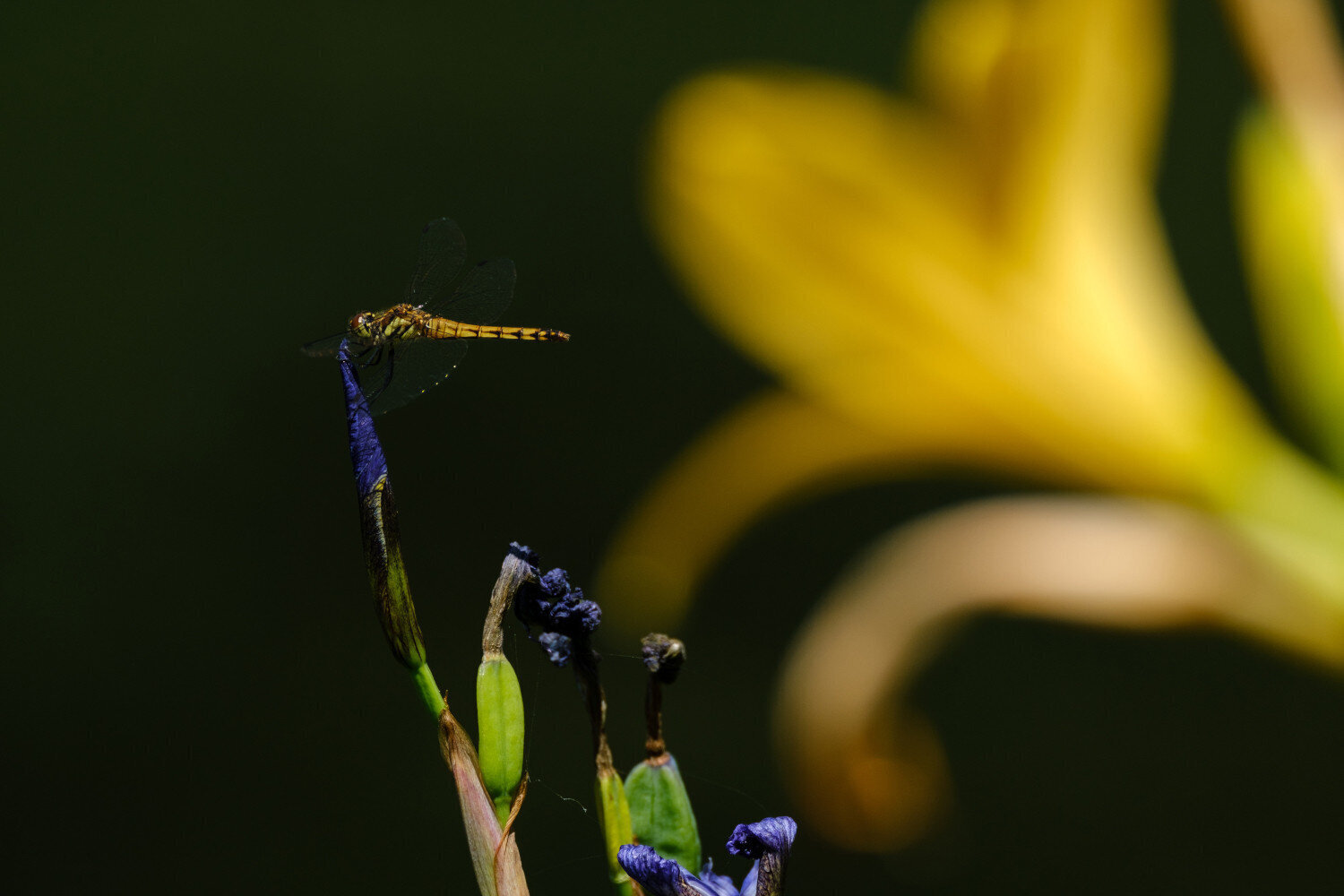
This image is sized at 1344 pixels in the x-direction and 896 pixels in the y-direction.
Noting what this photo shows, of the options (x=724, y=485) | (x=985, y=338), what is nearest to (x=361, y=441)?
(x=985, y=338)

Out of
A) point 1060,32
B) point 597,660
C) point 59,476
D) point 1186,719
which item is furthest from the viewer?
point 1186,719

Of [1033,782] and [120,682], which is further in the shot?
[1033,782]

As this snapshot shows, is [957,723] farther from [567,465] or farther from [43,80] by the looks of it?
[43,80]

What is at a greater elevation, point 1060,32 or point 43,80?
point 1060,32

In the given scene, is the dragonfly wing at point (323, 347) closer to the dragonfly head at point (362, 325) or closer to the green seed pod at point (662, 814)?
the dragonfly head at point (362, 325)

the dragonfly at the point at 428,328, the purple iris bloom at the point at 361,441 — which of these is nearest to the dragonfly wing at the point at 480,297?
the dragonfly at the point at 428,328

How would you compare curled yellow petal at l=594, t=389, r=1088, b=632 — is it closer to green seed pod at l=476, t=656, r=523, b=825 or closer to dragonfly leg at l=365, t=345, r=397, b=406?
dragonfly leg at l=365, t=345, r=397, b=406

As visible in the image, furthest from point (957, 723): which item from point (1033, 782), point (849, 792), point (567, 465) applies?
point (567, 465)
